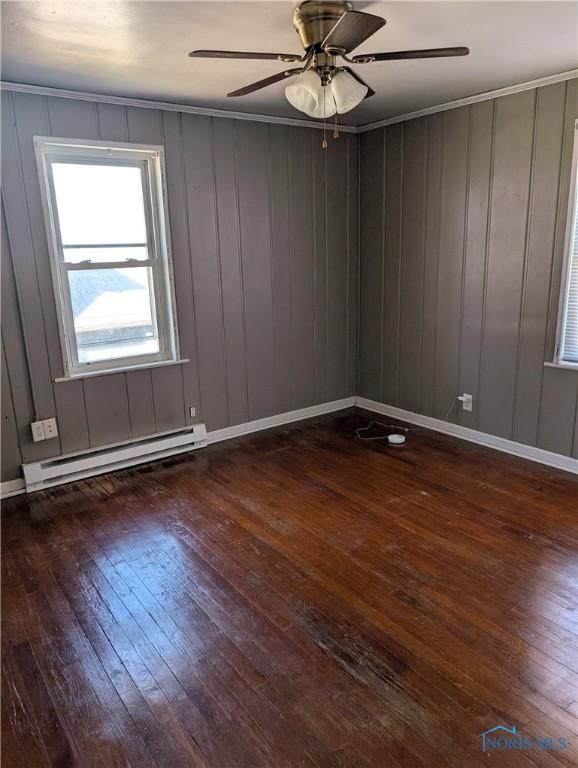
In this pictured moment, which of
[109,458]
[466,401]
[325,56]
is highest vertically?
[325,56]

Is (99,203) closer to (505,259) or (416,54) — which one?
(416,54)

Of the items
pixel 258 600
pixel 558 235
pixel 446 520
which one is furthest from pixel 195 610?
pixel 558 235

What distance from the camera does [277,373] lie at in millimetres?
4426

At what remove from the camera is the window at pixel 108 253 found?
3.29 meters

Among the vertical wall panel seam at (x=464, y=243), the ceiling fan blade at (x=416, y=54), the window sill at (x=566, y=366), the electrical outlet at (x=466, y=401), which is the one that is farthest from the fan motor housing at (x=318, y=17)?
the electrical outlet at (x=466, y=401)

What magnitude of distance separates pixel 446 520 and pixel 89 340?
2542 mm

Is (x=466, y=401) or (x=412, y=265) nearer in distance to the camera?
(x=466, y=401)

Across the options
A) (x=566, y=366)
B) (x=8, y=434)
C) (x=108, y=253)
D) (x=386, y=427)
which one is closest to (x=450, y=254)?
(x=566, y=366)

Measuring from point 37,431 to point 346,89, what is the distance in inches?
105

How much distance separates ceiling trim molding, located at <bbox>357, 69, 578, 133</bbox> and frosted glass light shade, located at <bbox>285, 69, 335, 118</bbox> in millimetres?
1735

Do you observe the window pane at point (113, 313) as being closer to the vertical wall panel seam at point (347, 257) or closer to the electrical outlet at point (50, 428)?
the electrical outlet at point (50, 428)

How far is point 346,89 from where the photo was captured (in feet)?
7.00

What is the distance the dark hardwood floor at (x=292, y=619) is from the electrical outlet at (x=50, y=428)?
36 cm

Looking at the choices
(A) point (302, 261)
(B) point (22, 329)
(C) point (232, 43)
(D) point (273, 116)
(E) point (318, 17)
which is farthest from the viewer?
(A) point (302, 261)
